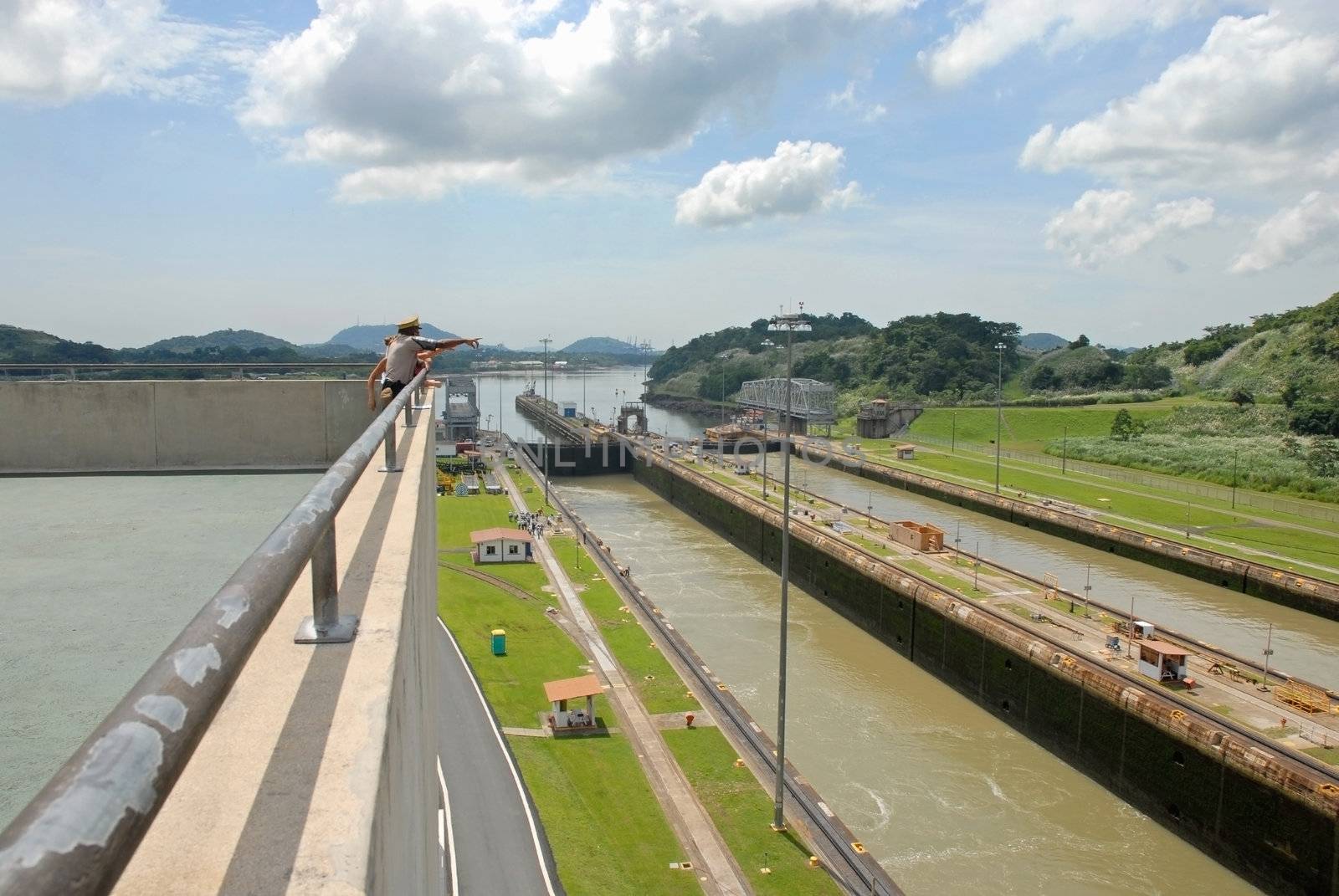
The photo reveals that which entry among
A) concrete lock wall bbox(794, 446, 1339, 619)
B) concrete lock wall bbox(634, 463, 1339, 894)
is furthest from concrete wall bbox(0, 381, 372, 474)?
concrete lock wall bbox(794, 446, 1339, 619)

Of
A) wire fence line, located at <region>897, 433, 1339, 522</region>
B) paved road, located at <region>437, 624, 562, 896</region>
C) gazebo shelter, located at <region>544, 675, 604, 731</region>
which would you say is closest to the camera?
paved road, located at <region>437, 624, 562, 896</region>

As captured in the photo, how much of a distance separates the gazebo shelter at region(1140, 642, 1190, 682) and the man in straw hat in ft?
49.1

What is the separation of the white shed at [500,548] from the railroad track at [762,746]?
11.8 feet

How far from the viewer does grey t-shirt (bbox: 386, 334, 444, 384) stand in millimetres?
7273

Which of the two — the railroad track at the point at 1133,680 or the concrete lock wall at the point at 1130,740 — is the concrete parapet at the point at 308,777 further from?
the railroad track at the point at 1133,680

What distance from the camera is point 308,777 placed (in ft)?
5.42

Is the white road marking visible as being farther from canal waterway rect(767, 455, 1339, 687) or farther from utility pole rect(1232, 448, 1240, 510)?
utility pole rect(1232, 448, 1240, 510)

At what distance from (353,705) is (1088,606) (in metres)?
23.4

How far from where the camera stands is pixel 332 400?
29.9ft

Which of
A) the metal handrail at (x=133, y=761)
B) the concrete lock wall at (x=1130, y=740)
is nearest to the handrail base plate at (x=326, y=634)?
the metal handrail at (x=133, y=761)

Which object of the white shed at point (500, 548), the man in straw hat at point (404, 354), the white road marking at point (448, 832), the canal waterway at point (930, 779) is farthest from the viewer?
the white shed at point (500, 548)

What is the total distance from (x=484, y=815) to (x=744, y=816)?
12.2ft

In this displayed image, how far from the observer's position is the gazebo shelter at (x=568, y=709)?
51.1 feet

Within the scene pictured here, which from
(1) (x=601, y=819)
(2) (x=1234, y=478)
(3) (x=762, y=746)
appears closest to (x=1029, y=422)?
(2) (x=1234, y=478)
